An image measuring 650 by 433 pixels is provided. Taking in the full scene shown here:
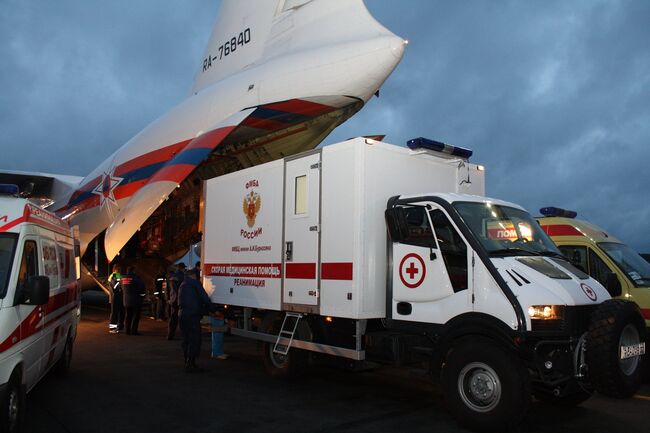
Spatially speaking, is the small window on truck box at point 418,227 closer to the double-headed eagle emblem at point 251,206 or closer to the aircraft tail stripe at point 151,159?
the double-headed eagle emblem at point 251,206

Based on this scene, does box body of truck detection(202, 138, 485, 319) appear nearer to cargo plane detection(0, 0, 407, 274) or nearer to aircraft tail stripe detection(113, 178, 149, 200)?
cargo plane detection(0, 0, 407, 274)

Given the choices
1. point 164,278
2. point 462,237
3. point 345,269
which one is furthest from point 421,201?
point 164,278

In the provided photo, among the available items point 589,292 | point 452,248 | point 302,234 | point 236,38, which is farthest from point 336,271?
point 236,38

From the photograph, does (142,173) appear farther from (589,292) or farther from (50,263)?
(589,292)

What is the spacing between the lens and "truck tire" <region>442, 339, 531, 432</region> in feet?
16.9

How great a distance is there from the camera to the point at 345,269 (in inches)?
262

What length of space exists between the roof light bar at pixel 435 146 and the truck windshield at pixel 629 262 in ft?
10.6

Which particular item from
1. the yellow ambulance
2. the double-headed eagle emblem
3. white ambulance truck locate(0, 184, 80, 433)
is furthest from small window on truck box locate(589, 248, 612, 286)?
white ambulance truck locate(0, 184, 80, 433)

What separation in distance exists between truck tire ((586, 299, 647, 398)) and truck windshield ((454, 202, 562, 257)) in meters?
0.96

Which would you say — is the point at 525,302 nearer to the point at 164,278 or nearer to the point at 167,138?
the point at 167,138

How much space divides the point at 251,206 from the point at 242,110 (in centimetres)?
531

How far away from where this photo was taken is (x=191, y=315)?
28.2 ft

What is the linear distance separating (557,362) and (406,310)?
1696 mm

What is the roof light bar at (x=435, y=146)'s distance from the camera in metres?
7.09
